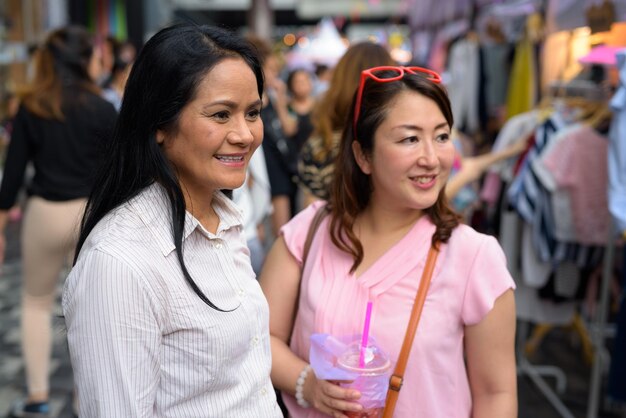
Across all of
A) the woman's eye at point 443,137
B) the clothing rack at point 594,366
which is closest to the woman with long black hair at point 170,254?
the woman's eye at point 443,137

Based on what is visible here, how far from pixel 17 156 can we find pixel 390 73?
251cm

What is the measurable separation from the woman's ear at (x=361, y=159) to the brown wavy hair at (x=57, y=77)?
2.22 meters

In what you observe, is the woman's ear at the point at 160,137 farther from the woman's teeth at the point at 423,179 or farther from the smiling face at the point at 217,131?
the woman's teeth at the point at 423,179

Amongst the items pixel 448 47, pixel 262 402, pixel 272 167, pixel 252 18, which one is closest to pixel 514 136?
pixel 272 167

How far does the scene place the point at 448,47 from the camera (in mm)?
8852

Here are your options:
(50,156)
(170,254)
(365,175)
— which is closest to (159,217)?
(170,254)

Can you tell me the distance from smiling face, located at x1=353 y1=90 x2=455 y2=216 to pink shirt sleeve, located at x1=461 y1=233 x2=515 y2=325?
214 millimetres

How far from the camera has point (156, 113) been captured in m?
1.40

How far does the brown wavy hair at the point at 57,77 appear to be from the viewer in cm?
370

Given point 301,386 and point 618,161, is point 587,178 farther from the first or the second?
A: point 301,386

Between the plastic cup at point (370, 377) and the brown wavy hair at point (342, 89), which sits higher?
the brown wavy hair at point (342, 89)

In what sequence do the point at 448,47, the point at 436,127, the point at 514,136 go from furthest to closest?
the point at 448,47 → the point at 514,136 → the point at 436,127

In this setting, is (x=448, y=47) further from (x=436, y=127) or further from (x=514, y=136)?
(x=436, y=127)

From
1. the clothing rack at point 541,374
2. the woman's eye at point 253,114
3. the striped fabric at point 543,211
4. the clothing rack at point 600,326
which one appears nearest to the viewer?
the woman's eye at point 253,114
